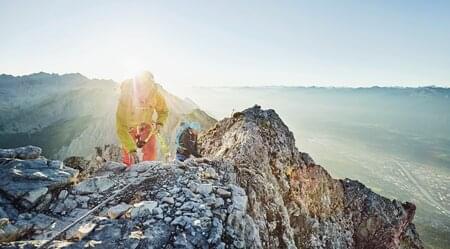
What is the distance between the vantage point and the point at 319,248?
1178cm

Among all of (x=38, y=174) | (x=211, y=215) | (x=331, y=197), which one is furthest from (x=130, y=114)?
(x=331, y=197)

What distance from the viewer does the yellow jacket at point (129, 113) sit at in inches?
452

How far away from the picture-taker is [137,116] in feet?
38.7

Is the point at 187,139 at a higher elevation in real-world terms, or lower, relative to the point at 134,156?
higher

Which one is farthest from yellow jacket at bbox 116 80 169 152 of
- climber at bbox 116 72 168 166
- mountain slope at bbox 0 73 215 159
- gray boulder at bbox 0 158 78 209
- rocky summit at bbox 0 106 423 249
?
mountain slope at bbox 0 73 215 159

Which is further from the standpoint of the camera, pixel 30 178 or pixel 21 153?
pixel 21 153

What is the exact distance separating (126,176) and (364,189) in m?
12.5

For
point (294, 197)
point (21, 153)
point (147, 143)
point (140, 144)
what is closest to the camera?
point (21, 153)

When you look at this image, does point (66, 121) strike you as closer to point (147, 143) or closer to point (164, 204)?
point (147, 143)

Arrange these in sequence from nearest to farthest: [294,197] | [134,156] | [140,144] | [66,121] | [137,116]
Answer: [134,156] → [137,116] → [140,144] → [294,197] → [66,121]

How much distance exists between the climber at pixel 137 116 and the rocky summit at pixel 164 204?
193cm

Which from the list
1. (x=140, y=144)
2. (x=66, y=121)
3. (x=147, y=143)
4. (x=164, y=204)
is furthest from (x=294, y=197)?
(x=66, y=121)

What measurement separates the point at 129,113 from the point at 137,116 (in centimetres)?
29

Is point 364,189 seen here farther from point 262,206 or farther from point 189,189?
point 189,189
